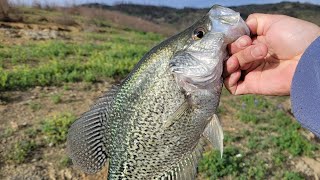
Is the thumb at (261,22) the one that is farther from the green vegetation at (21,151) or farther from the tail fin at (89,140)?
the green vegetation at (21,151)

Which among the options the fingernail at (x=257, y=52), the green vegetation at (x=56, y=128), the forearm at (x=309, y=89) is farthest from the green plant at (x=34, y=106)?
the forearm at (x=309, y=89)

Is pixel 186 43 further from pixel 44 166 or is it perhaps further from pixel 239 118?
pixel 239 118

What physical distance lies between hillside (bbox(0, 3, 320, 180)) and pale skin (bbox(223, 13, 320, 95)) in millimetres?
404

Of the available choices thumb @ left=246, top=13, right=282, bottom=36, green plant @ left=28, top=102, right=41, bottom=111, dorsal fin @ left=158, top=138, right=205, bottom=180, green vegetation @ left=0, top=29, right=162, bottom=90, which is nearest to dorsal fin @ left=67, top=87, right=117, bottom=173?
dorsal fin @ left=158, top=138, right=205, bottom=180

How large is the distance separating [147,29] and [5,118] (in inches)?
622

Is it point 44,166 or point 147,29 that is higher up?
point 44,166

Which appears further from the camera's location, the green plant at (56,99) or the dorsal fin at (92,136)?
the green plant at (56,99)

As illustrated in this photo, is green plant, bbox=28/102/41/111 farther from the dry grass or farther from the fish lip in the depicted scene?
the dry grass

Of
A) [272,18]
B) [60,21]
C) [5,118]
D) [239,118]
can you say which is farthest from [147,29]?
[272,18]

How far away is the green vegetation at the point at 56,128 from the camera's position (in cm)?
547

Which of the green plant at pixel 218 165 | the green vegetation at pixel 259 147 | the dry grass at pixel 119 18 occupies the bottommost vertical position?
the dry grass at pixel 119 18

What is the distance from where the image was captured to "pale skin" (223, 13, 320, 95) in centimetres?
257

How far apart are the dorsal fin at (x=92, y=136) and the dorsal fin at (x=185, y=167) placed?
33 centimetres

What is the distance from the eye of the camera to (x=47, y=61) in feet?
29.7
